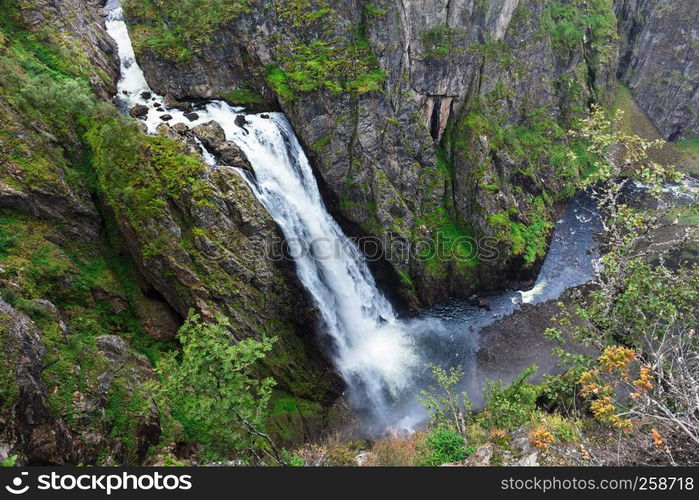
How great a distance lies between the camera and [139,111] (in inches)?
1060

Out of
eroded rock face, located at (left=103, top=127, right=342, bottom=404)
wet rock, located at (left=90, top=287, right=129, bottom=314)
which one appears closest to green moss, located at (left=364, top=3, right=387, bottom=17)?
eroded rock face, located at (left=103, top=127, right=342, bottom=404)

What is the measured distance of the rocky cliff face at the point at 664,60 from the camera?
54219 millimetres

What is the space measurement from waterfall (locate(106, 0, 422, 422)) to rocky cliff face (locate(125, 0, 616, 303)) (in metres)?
1.69

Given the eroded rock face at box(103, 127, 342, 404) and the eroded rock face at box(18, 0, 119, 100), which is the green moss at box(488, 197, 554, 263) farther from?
the eroded rock face at box(18, 0, 119, 100)

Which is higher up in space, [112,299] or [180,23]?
[180,23]

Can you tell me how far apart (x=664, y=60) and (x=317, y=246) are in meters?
60.4

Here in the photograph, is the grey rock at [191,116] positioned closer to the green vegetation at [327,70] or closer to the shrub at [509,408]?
the green vegetation at [327,70]

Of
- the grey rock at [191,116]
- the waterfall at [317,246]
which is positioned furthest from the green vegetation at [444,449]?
the grey rock at [191,116]

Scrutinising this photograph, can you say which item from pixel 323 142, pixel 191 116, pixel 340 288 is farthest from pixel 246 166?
pixel 340 288

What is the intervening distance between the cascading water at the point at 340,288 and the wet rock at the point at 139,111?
45 centimetres

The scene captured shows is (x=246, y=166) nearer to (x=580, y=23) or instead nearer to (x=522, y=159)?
(x=522, y=159)
